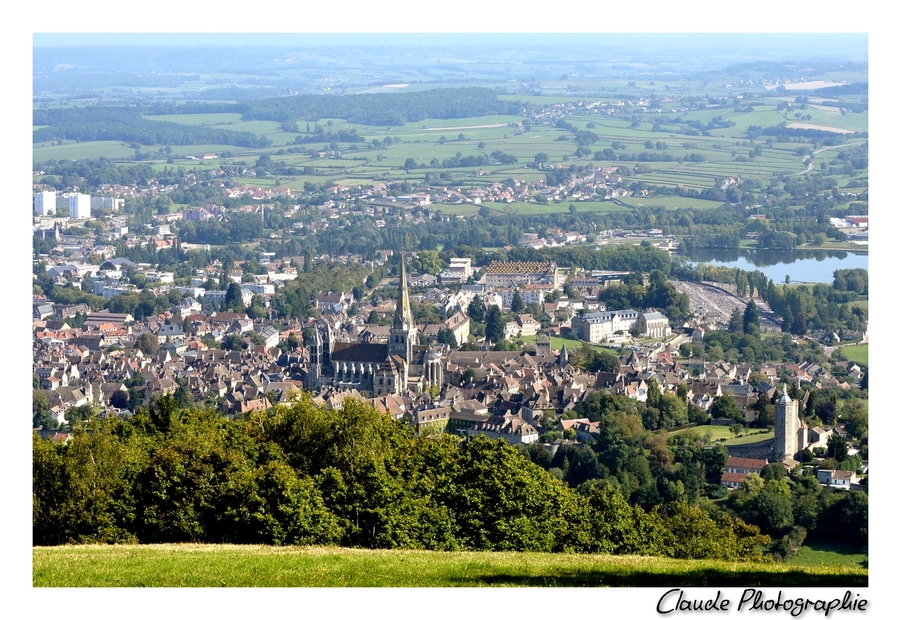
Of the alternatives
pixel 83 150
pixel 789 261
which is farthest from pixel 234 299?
pixel 83 150

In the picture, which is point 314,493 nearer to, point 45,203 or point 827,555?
point 827,555

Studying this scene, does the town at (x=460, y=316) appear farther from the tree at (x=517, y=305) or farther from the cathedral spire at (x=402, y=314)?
the tree at (x=517, y=305)

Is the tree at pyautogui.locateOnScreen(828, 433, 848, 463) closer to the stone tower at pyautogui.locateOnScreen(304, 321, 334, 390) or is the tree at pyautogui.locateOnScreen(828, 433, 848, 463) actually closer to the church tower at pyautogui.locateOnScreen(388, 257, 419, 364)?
the church tower at pyautogui.locateOnScreen(388, 257, 419, 364)

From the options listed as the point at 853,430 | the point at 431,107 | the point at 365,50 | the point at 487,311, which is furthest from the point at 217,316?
the point at 365,50

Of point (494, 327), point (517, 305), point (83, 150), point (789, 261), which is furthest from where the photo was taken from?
point (83, 150)

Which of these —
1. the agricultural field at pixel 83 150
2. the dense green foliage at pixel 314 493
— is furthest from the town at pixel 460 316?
the agricultural field at pixel 83 150

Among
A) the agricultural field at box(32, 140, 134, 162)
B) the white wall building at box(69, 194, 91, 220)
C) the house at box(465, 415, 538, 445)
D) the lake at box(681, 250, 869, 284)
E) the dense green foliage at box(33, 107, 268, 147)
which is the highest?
the dense green foliage at box(33, 107, 268, 147)

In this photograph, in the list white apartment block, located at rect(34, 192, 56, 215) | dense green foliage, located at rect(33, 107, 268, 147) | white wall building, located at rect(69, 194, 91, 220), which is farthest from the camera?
dense green foliage, located at rect(33, 107, 268, 147)

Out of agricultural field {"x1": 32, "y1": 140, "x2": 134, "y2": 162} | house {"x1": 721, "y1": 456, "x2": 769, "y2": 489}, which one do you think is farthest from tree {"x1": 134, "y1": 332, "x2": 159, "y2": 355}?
agricultural field {"x1": 32, "y1": 140, "x2": 134, "y2": 162}
